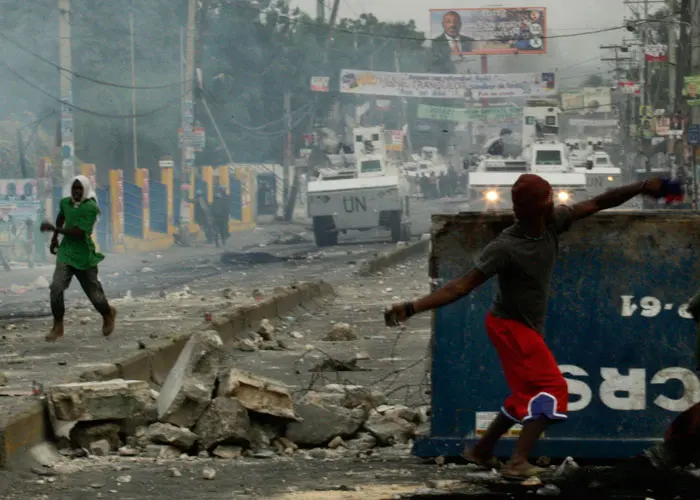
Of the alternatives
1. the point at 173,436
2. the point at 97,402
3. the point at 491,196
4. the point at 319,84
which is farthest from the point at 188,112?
the point at 173,436

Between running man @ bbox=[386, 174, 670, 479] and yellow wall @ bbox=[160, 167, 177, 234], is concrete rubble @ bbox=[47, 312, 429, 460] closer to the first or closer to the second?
running man @ bbox=[386, 174, 670, 479]

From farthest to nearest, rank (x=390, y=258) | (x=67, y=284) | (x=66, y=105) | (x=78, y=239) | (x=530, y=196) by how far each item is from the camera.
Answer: (x=390, y=258) → (x=66, y=105) → (x=67, y=284) → (x=78, y=239) → (x=530, y=196)

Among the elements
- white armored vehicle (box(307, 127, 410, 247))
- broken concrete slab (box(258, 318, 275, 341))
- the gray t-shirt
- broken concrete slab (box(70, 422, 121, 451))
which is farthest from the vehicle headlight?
the gray t-shirt

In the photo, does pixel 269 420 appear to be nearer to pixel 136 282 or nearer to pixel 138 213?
pixel 136 282

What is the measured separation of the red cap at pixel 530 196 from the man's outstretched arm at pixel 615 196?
244 mm

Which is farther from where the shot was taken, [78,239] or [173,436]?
[78,239]

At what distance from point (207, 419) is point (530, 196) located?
2.06 meters

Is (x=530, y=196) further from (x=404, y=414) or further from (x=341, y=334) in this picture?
(x=341, y=334)

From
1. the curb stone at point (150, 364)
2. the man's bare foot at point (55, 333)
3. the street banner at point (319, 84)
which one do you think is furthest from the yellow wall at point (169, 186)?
the man's bare foot at point (55, 333)

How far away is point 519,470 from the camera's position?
5840 millimetres

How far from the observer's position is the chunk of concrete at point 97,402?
23.6 feet

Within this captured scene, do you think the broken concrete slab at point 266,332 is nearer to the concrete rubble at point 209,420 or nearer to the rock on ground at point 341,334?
the rock on ground at point 341,334

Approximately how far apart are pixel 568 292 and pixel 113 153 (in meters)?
34.2

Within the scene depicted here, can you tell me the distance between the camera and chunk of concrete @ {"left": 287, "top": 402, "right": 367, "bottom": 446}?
7.07 m
